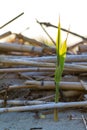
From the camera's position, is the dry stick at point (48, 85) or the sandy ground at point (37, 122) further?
the dry stick at point (48, 85)

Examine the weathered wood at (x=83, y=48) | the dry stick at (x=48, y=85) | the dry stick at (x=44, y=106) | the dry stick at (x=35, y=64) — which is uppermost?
the weathered wood at (x=83, y=48)

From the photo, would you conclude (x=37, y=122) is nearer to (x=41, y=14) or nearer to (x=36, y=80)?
(x=36, y=80)

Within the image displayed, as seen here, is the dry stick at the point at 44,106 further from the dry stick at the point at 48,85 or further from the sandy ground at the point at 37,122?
the dry stick at the point at 48,85

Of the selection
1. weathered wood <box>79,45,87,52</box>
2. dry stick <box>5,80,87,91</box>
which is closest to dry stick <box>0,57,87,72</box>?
dry stick <box>5,80,87,91</box>

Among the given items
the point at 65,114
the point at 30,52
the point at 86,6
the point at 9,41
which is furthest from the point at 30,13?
the point at 65,114

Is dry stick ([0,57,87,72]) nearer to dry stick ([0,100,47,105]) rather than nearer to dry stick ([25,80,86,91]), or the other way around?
dry stick ([25,80,86,91])

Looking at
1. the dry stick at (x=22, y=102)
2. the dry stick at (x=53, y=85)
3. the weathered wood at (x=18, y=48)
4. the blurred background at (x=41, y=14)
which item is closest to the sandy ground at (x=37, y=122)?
the dry stick at (x=22, y=102)
